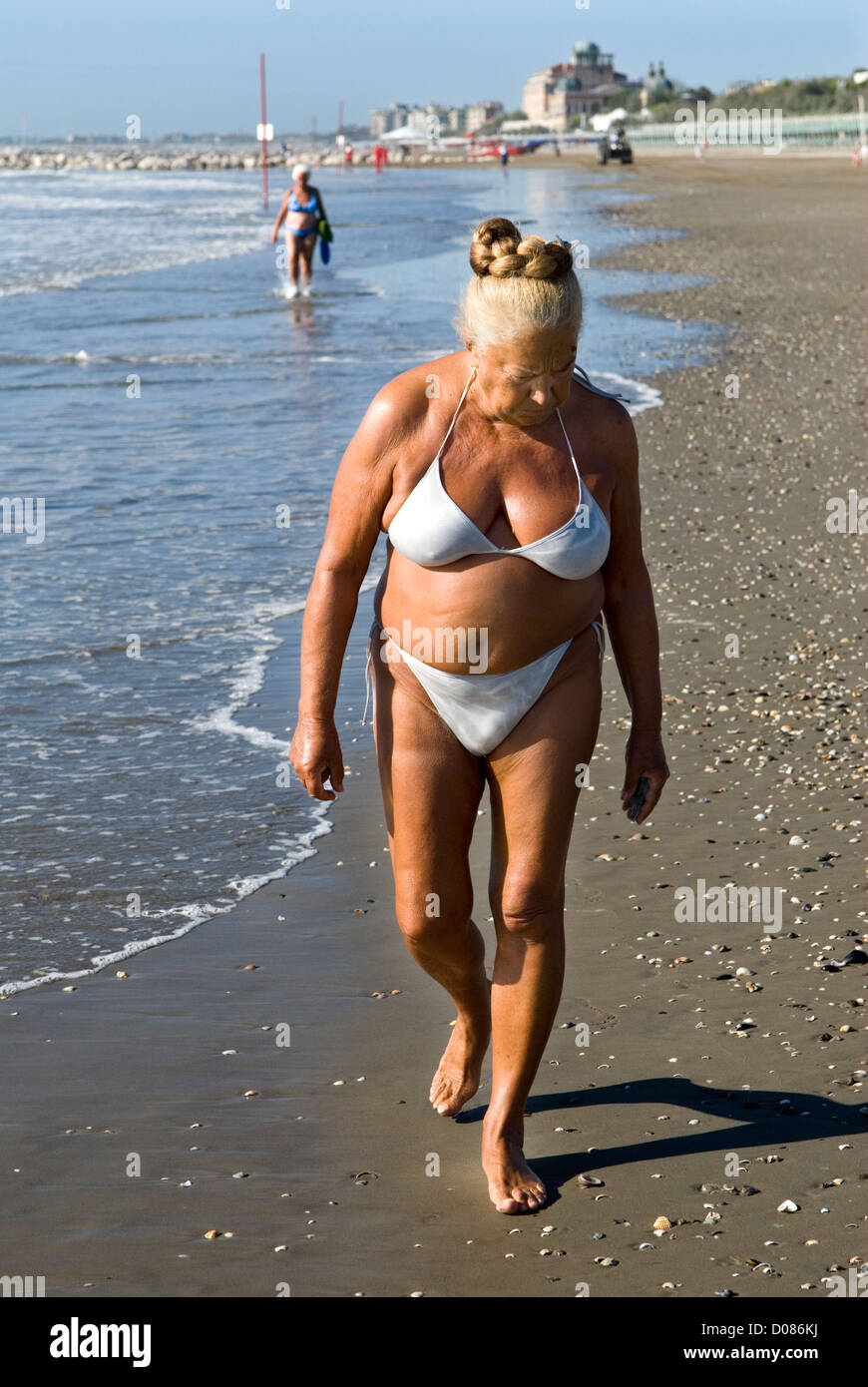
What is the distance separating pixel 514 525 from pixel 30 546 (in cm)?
656

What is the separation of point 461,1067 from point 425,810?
0.72 metres

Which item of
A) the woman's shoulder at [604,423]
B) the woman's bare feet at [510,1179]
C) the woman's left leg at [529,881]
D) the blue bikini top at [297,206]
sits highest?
the blue bikini top at [297,206]

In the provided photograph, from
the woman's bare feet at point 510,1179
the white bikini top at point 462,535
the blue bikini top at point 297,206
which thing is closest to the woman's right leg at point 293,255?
the blue bikini top at point 297,206

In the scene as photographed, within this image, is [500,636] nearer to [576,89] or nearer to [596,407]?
[596,407]

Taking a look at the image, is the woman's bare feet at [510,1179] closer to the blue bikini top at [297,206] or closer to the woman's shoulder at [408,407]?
the woman's shoulder at [408,407]

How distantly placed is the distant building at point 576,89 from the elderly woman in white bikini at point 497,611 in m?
173

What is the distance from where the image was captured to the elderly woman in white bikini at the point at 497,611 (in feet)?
9.41

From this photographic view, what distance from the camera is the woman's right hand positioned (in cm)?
313

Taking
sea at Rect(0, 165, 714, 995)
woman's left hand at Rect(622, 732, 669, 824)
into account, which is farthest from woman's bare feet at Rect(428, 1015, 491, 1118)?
sea at Rect(0, 165, 714, 995)

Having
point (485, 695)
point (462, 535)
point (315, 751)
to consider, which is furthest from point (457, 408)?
point (315, 751)

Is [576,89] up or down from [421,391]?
up

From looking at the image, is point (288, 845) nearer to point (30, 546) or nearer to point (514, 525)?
point (514, 525)

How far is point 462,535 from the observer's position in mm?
2889

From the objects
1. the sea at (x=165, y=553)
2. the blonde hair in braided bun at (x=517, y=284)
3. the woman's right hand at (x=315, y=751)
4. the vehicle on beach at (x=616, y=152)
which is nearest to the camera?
the blonde hair in braided bun at (x=517, y=284)
